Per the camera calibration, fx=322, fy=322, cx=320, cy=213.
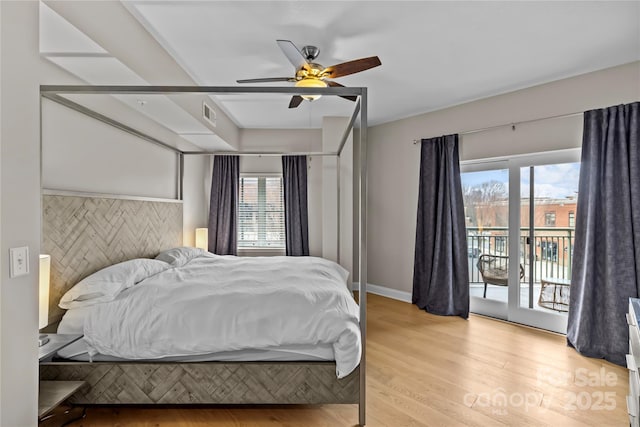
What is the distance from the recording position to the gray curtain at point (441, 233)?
3.99 metres

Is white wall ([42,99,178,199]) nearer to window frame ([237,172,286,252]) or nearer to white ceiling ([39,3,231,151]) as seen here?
white ceiling ([39,3,231,151])

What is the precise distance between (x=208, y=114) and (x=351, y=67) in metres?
1.97

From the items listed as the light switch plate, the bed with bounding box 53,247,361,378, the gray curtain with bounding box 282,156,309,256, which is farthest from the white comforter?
the gray curtain with bounding box 282,156,309,256

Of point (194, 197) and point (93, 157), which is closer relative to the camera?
point (93, 157)

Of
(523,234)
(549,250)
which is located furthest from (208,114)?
(549,250)

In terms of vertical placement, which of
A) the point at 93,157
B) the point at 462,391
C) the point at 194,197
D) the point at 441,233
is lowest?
the point at 462,391

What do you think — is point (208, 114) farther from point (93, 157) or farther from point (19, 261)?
point (19, 261)

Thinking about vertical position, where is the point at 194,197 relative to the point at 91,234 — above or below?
above

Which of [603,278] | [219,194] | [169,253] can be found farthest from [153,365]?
[603,278]

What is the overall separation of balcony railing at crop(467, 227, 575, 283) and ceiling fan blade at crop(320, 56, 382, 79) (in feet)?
8.64

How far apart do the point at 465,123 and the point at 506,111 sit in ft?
1.57

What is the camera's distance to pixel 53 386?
1831 mm

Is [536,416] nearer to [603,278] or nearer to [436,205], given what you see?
[603,278]

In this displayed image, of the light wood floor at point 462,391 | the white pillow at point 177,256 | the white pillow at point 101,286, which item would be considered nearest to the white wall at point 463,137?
the light wood floor at point 462,391
